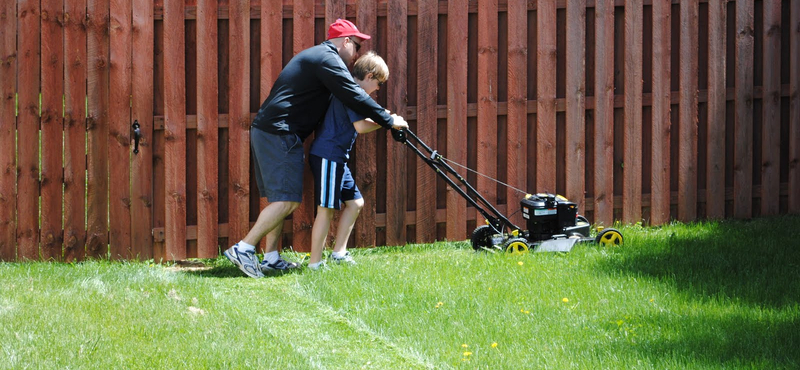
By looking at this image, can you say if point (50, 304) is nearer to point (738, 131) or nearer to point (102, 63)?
point (102, 63)

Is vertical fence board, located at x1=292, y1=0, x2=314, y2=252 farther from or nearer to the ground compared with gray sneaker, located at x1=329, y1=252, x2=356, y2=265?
farther from the ground

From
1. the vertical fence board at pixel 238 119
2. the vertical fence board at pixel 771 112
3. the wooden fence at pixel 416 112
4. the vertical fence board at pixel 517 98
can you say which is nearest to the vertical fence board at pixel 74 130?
the wooden fence at pixel 416 112

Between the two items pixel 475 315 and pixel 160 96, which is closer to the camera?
pixel 475 315

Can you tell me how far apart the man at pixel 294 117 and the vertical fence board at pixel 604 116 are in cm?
178

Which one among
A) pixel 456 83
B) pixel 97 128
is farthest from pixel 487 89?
pixel 97 128

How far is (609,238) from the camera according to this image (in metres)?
7.82

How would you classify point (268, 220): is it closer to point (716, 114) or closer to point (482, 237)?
point (482, 237)

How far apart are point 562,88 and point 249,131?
2364 mm

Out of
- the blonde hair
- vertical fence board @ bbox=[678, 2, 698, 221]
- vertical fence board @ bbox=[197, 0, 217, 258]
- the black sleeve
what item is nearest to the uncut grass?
vertical fence board @ bbox=[678, 2, 698, 221]

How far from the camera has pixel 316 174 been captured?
25.0ft

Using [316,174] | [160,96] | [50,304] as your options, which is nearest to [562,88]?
[316,174]

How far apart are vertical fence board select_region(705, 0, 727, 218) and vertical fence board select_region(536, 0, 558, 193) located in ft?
4.19

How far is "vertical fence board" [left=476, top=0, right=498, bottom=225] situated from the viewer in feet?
26.7

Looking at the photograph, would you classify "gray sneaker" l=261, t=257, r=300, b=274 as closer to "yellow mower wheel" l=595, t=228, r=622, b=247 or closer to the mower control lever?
the mower control lever
